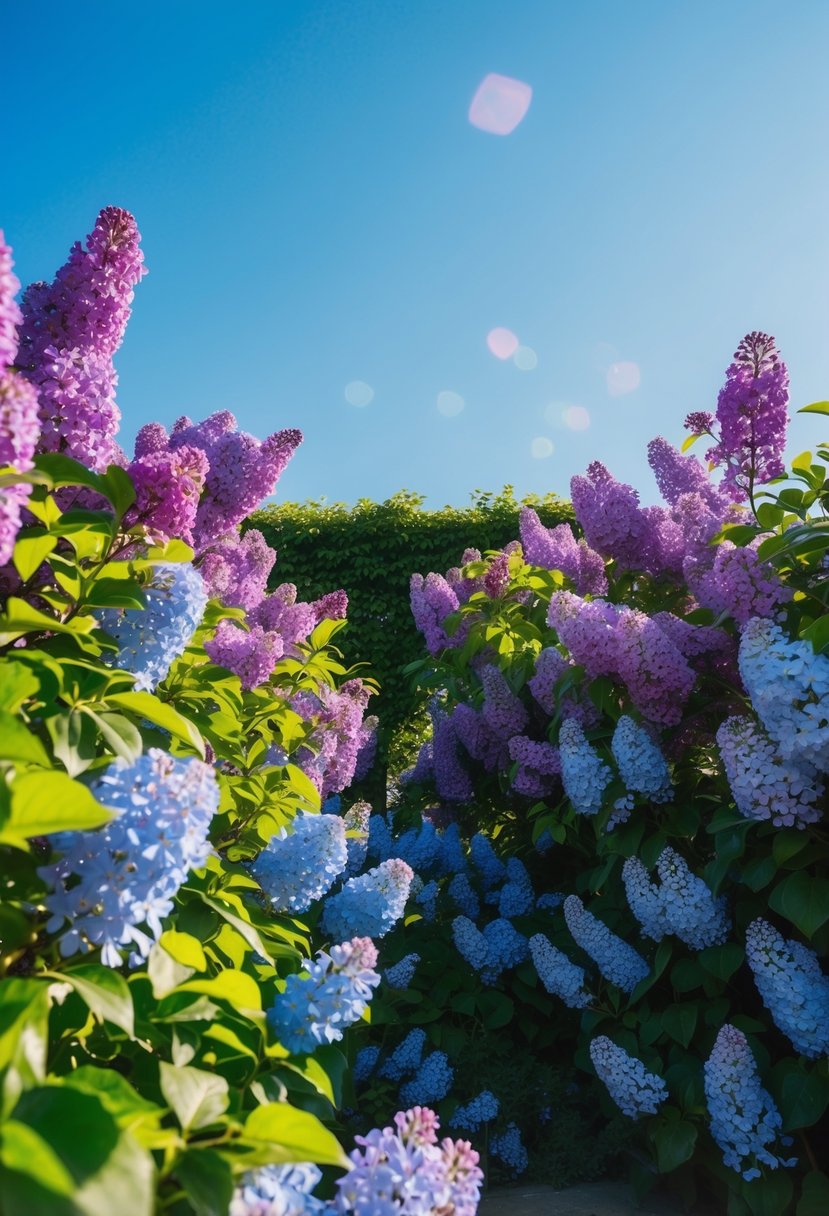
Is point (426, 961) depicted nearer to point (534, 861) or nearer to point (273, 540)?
point (534, 861)

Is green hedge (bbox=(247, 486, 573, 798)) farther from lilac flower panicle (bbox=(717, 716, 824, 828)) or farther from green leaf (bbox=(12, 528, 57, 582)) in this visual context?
green leaf (bbox=(12, 528, 57, 582))

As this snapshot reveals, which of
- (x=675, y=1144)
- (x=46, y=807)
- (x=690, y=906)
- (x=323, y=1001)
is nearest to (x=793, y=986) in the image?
(x=690, y=906)

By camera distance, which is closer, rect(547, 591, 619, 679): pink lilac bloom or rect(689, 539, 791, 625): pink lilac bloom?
rect(689, 539, 791, 625): pink lilac bloom

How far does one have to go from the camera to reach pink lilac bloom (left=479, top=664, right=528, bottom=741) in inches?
165

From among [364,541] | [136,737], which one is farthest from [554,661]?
[364,541]

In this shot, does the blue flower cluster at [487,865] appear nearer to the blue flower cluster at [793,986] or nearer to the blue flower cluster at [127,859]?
the blue flower cluster at [793,986]

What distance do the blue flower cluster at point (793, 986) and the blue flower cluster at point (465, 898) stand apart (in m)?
1.81

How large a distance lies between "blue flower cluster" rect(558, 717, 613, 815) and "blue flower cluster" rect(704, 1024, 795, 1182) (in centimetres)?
84

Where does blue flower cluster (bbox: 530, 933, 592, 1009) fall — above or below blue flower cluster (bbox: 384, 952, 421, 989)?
above

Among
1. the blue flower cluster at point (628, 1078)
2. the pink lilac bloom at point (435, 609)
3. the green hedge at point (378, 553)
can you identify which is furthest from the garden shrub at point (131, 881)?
the green hedge at point (378, 553)

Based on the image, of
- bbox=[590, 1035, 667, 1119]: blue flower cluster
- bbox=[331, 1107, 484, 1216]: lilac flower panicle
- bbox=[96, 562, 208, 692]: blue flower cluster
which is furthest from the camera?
bbox=[590, 1035, 667, 1119]: blue flower cluster

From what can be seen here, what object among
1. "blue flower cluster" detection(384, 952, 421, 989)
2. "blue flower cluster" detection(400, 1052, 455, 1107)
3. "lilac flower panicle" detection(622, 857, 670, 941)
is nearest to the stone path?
"blue flower cluster" detection(400, 1052, 455, 1107)

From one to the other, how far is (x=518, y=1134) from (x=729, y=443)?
2573 mm

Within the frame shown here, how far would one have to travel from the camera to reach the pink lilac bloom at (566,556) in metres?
4.40
